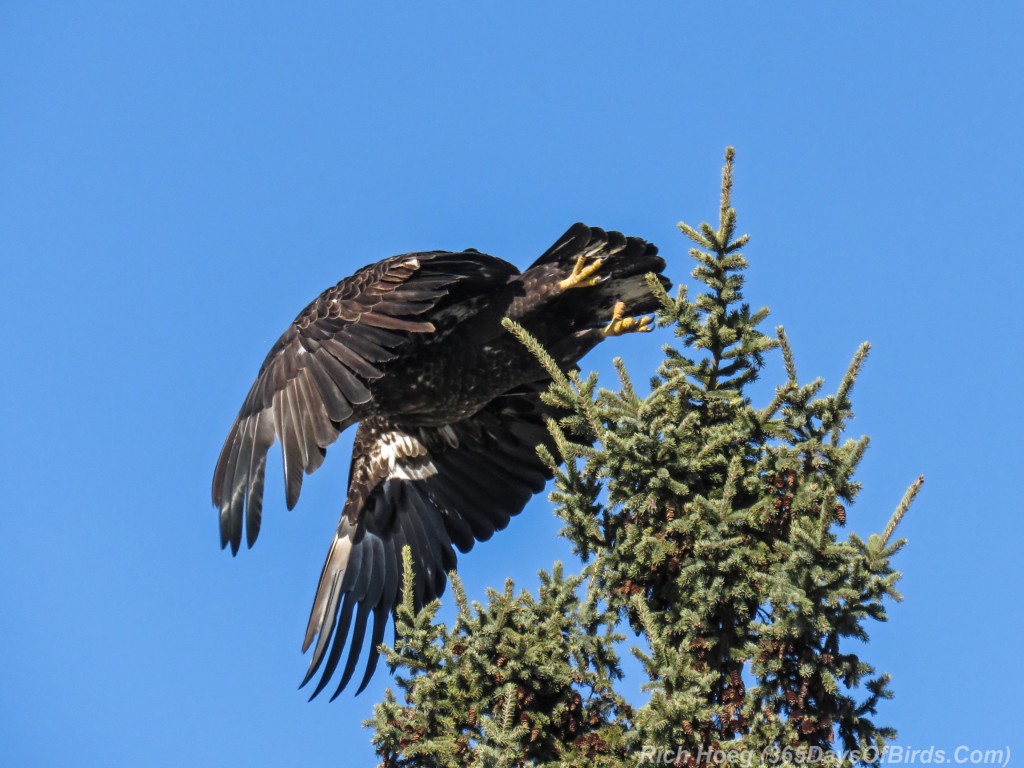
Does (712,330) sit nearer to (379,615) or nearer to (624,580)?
(624,580)

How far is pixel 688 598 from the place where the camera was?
14.8 feet

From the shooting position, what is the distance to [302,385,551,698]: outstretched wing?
7.83 m

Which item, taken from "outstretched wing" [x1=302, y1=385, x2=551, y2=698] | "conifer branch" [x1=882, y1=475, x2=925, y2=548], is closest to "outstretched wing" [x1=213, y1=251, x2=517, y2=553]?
"outstretched wing" [x1=302, y1=385, x2=551, y2=698]

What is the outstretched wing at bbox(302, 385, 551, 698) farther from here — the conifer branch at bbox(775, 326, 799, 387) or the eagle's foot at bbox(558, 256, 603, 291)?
the conifer branch at bbox(775, 326, 799, 387)

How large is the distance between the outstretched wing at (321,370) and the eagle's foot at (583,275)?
49cm

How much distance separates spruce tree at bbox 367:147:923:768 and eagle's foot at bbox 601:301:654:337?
188 cm

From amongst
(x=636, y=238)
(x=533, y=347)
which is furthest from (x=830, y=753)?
(x=636, y=238)

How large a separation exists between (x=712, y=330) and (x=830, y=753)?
161 cm

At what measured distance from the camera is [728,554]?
4.44m

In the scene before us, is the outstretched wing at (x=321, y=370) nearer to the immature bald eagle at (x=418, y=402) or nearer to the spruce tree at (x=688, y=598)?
the immature bald eagle at (x=418, y=402)

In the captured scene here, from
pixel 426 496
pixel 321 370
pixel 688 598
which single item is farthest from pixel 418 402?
pixel 688 598

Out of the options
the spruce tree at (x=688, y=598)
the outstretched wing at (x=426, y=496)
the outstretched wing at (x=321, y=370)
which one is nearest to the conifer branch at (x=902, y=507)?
the spruce tree at (x=688, y=598)

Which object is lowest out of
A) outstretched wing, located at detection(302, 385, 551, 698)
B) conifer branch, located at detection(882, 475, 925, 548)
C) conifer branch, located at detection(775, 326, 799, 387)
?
conifer branch, located at detection(882, 475, 925, 548)

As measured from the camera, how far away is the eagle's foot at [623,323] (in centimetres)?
698
